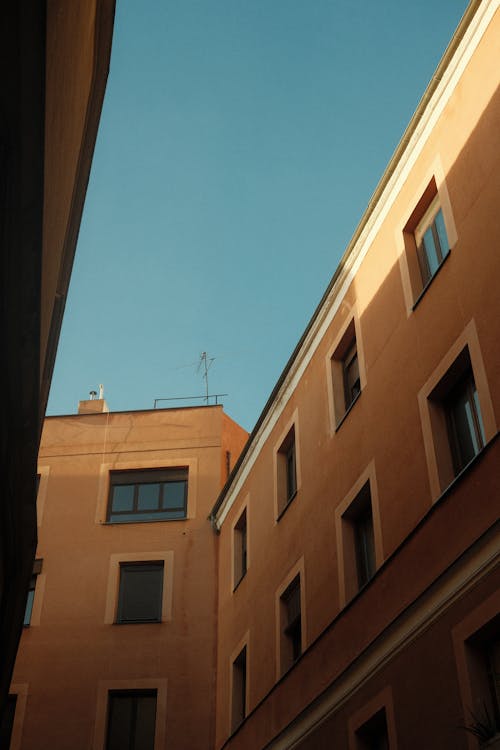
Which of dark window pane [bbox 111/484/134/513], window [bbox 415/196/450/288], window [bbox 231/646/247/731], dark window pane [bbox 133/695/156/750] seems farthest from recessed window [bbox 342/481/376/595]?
dark window pane [bbox 111/484/134/513]

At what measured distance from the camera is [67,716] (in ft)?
73.5

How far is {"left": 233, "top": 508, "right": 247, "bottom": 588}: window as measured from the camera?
Answer: 22.5 m

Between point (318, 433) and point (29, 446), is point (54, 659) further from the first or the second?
point (29, 446)

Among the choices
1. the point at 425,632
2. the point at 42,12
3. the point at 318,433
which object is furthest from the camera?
the point at 318,433

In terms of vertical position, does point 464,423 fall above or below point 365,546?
above

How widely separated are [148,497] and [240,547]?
409 cm

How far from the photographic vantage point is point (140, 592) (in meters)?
24.5

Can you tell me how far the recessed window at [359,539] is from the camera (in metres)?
15.7

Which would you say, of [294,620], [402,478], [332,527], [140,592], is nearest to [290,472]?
[294,620]

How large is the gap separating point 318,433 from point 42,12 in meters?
11.2

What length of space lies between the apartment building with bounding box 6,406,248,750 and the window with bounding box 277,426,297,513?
185 inches

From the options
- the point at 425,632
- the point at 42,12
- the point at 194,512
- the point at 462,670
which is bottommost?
the point at 462,670

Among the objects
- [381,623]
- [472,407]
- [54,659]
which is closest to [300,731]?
[381,623]

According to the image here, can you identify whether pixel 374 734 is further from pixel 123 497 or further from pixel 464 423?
pixel 123 497
